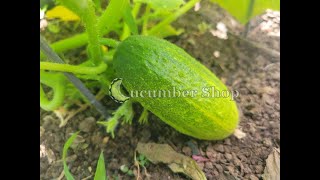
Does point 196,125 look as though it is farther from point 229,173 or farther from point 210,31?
point 210,31

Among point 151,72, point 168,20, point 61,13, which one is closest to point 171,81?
point 151,72

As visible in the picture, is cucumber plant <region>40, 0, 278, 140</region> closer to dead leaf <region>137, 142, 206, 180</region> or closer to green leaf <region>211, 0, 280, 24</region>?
dead leaf <region>137, 142, 206, 180</region>

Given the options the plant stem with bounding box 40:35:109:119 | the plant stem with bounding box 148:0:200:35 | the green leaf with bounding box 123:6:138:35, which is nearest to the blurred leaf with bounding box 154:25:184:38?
the plant stem with bounding box 148:0:200:35

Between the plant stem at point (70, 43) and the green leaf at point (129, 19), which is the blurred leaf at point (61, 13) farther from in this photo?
the green leaf at point (129, 19)

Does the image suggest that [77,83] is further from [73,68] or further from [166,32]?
[166,32]

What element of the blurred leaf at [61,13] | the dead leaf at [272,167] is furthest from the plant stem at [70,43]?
the dead leaf at [272,167]

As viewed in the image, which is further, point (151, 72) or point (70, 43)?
point (70, 43)
